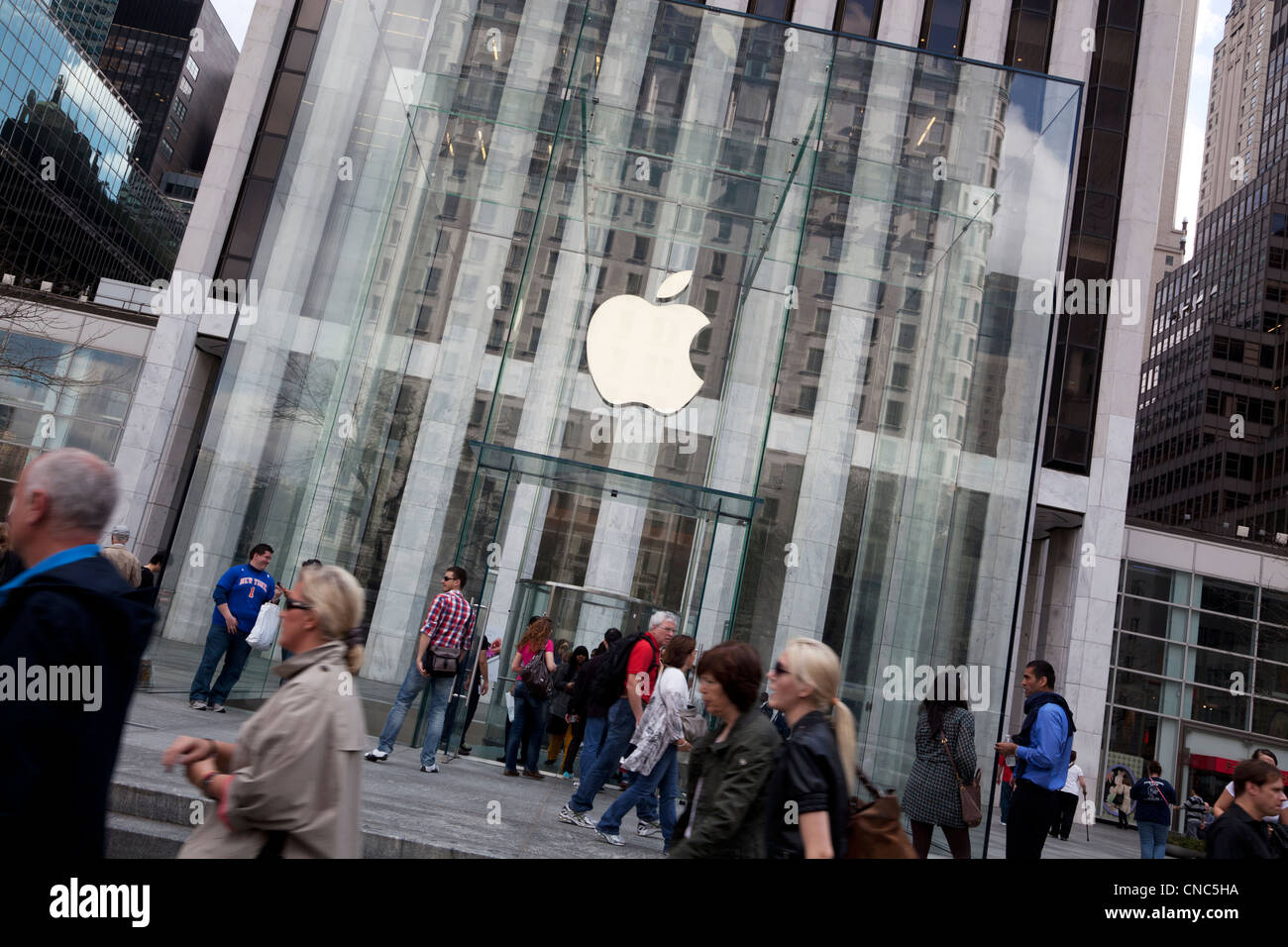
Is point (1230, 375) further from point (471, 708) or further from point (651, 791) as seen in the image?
point (651, 791)

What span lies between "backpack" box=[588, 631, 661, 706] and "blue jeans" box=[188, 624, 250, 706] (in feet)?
13.7

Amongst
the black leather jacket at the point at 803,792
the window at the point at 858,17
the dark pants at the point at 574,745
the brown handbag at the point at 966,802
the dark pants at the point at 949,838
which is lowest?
the dark pants at the point at 574,745

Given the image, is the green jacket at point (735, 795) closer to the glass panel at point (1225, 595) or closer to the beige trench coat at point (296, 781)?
the beige trench coat at point (296, 781)

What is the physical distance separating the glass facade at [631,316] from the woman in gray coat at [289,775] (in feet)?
29.3

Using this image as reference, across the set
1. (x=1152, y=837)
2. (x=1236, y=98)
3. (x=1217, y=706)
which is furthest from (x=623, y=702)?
(x=1236, y=98)

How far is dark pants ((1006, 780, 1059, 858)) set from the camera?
727 centimetres

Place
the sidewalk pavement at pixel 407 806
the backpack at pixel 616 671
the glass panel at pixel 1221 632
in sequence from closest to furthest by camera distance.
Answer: the sidewalk pavement at pixel 407 806
the backpack at pixel 616 671
the glass panel at pixel 1221 632

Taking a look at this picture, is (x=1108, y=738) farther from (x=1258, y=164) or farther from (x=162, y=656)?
(x=1258, y=164)

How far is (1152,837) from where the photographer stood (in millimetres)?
13711

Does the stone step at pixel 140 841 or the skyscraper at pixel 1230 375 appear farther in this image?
the skyscraper at pixel 1230 375

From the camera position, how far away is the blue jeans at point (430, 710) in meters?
9.95

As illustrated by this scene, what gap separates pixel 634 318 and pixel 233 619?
628 centimetres

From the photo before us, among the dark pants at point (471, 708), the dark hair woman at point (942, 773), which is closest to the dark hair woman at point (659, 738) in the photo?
the dark hair woman at point (942, 773)
